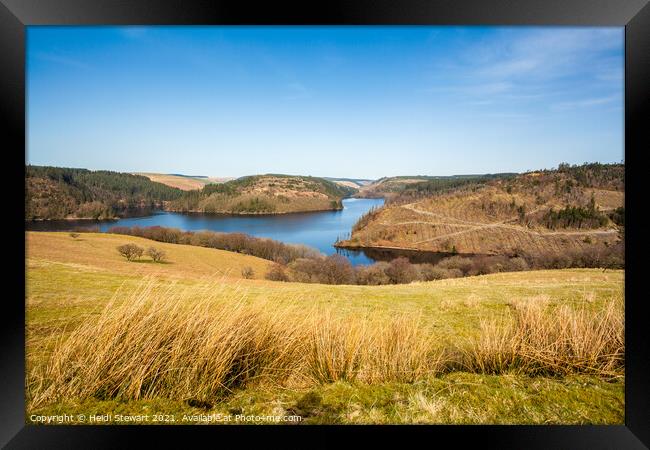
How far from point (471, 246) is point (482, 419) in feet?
31.5

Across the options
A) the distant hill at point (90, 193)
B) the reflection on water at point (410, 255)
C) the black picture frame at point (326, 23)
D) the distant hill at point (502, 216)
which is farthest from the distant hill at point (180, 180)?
the reflection on water at point (410, 255)

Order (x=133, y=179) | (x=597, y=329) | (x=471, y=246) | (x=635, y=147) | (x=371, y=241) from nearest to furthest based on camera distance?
(x=635, y=147), (x=597, y=329), (x=133, y=179), (x=371, y=241), (x=471, y=246)

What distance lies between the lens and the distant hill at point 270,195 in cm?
565

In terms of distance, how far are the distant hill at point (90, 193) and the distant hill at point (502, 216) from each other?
392cm

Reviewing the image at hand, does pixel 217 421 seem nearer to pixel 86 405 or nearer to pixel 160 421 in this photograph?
pixel 160 421

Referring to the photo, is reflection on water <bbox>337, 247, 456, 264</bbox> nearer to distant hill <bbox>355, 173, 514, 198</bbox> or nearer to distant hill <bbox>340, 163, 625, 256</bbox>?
distant hill <bbox>340, 163, 625, 256</bbox>

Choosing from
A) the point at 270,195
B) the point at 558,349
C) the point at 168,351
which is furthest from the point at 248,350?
the point at 270,195

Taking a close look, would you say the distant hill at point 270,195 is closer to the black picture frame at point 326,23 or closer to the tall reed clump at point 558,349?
the black picture frame at point 326,23

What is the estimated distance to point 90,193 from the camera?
405cm

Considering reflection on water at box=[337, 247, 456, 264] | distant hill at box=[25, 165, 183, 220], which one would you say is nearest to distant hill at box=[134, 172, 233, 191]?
distant hill at box=[25, 165, 183, 220]

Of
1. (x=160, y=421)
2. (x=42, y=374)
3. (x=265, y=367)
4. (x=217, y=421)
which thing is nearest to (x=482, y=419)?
(x=265, y=367)

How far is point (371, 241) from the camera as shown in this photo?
9.39m

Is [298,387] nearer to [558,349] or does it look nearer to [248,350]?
[248,350]

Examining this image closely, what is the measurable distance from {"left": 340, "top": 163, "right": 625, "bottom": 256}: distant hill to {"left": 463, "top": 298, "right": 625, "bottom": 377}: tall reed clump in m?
2.51
